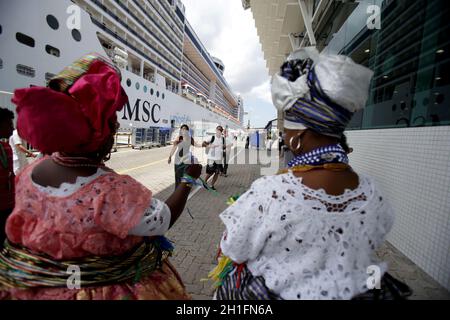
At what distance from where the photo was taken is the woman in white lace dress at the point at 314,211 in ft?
3.06

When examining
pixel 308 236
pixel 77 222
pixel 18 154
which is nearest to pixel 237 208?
pixel 308 236

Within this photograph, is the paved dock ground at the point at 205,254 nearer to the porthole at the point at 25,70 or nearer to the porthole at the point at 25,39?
the porthole at the point at 25,70

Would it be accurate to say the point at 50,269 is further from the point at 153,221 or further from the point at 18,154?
the point at 18,154

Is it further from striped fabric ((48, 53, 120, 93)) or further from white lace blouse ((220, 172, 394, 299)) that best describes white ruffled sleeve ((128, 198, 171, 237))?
striped fabric ((48, 53, 120, 93))

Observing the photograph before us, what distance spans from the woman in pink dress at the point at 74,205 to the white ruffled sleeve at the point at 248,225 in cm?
34

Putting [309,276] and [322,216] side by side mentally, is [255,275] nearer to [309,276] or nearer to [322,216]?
[309,276]

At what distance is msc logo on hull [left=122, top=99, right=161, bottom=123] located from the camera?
11320mm

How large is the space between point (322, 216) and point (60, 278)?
1.14 metres

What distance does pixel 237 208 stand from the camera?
1.04 m

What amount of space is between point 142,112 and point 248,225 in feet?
42.3

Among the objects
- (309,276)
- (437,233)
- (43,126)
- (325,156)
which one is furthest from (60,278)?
(437,233)

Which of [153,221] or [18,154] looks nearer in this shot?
[153,221]

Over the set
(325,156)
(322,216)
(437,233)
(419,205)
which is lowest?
(437,233)

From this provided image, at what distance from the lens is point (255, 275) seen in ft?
3.44
